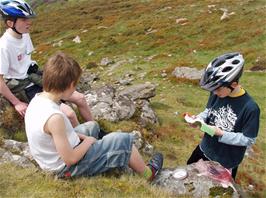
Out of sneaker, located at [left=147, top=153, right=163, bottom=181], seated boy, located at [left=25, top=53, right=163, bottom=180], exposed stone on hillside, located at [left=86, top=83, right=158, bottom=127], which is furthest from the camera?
exposed stone on hillside, located at [left=86, top=83, right=158, bottom=127]

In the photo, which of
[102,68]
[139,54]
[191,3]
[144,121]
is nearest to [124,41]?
[139,54]

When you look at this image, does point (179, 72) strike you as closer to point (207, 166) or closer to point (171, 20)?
point (207, 166)

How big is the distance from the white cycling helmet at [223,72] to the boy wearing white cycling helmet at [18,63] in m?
2.95

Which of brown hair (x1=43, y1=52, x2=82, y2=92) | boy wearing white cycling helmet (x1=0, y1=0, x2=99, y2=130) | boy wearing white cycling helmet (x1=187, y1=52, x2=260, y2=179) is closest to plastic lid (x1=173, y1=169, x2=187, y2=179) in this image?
boy wearing white cycling helmet (x1=187, y1=52, x2=260, y2=179)

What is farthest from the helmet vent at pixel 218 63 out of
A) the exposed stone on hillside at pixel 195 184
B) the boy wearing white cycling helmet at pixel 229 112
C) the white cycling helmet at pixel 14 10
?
the white cycling helmet at pixel 14 10

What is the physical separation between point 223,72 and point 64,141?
10.3 ft

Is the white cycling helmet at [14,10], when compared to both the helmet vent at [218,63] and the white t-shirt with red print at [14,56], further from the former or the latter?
the helmet vent at [218,63]

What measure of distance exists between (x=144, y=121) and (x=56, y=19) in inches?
3397

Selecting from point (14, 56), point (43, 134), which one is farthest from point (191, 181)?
point (14, 56)

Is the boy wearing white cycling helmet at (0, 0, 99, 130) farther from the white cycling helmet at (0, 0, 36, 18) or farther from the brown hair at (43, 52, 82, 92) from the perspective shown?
the brown hair at (43, 52, 82, 92)

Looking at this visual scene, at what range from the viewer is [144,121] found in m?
15.4

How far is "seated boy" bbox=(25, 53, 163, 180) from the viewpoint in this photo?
6.51 m

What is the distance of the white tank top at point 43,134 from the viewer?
257 inches

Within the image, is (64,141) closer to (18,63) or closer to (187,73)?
(18,63)
